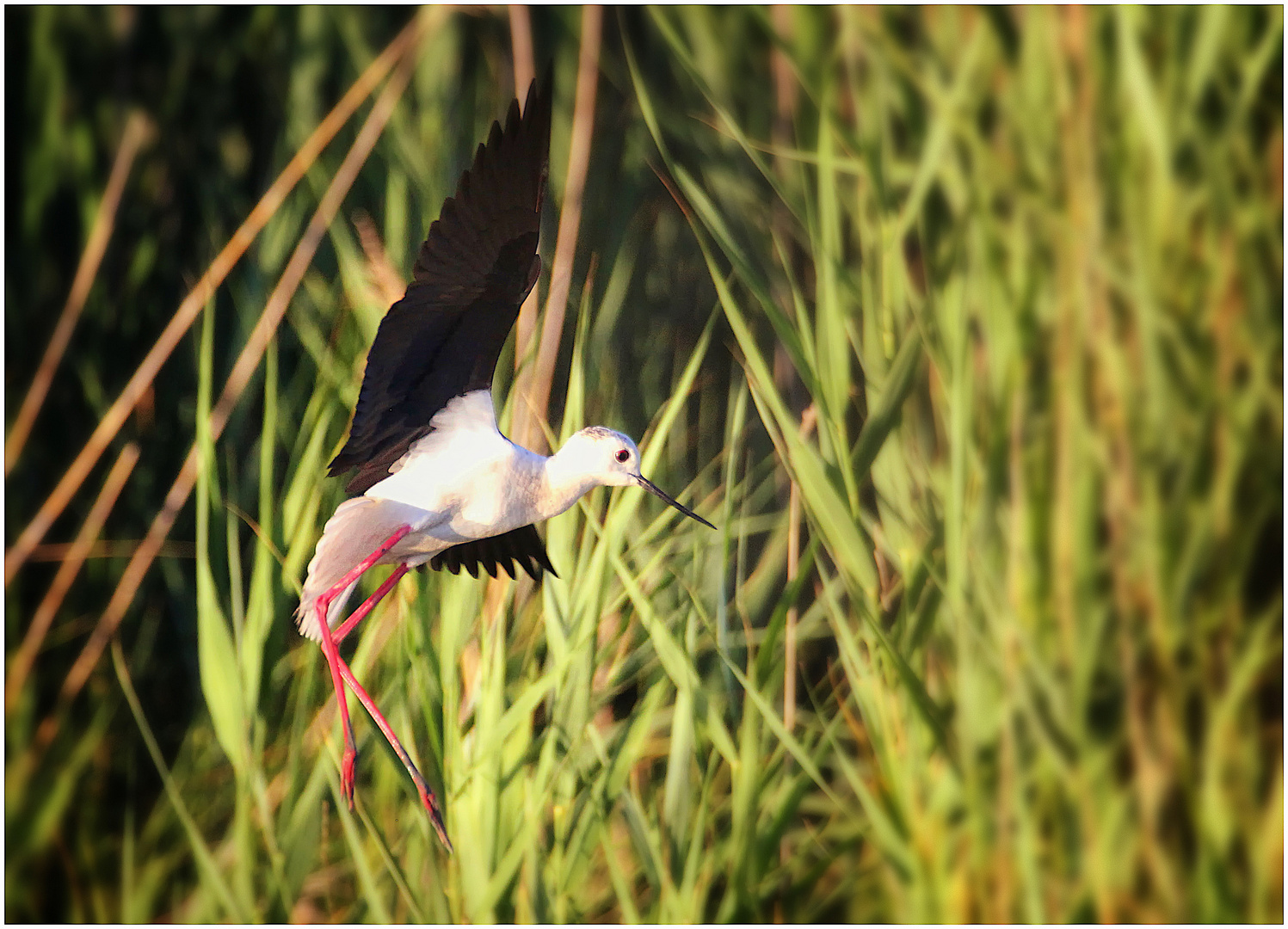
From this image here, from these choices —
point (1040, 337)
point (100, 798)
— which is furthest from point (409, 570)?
point (1040, 337)

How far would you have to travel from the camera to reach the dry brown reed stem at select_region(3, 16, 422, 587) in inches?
29.8

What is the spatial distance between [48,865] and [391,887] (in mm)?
271

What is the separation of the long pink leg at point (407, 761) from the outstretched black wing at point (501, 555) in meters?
0.09

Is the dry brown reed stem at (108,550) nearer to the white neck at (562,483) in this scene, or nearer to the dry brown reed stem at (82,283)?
the dry brown reed stem at (82,283)

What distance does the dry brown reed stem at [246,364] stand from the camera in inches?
29.2

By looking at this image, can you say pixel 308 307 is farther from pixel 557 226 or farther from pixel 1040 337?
pixel 1040 337

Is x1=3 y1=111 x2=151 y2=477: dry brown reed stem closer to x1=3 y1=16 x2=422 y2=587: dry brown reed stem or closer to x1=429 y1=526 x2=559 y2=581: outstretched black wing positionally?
x1=3 y1=16 x2=422 y2=587: dry brown reed stem

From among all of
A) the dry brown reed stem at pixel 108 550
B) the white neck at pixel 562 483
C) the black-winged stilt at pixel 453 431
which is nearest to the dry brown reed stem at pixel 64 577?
the dry brown reed stem at pixel 108 550

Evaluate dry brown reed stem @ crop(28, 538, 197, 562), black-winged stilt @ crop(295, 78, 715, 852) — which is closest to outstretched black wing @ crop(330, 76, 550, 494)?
black-winged stilt @ crop(295, 78, 715, 852)

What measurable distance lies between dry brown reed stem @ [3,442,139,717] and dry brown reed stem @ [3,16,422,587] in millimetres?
18

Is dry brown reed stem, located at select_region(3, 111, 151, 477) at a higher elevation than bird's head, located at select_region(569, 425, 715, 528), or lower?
higher

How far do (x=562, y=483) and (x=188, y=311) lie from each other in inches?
13.5

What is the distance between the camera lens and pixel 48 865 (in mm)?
815

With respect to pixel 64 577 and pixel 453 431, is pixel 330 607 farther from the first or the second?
pixel 64 577
